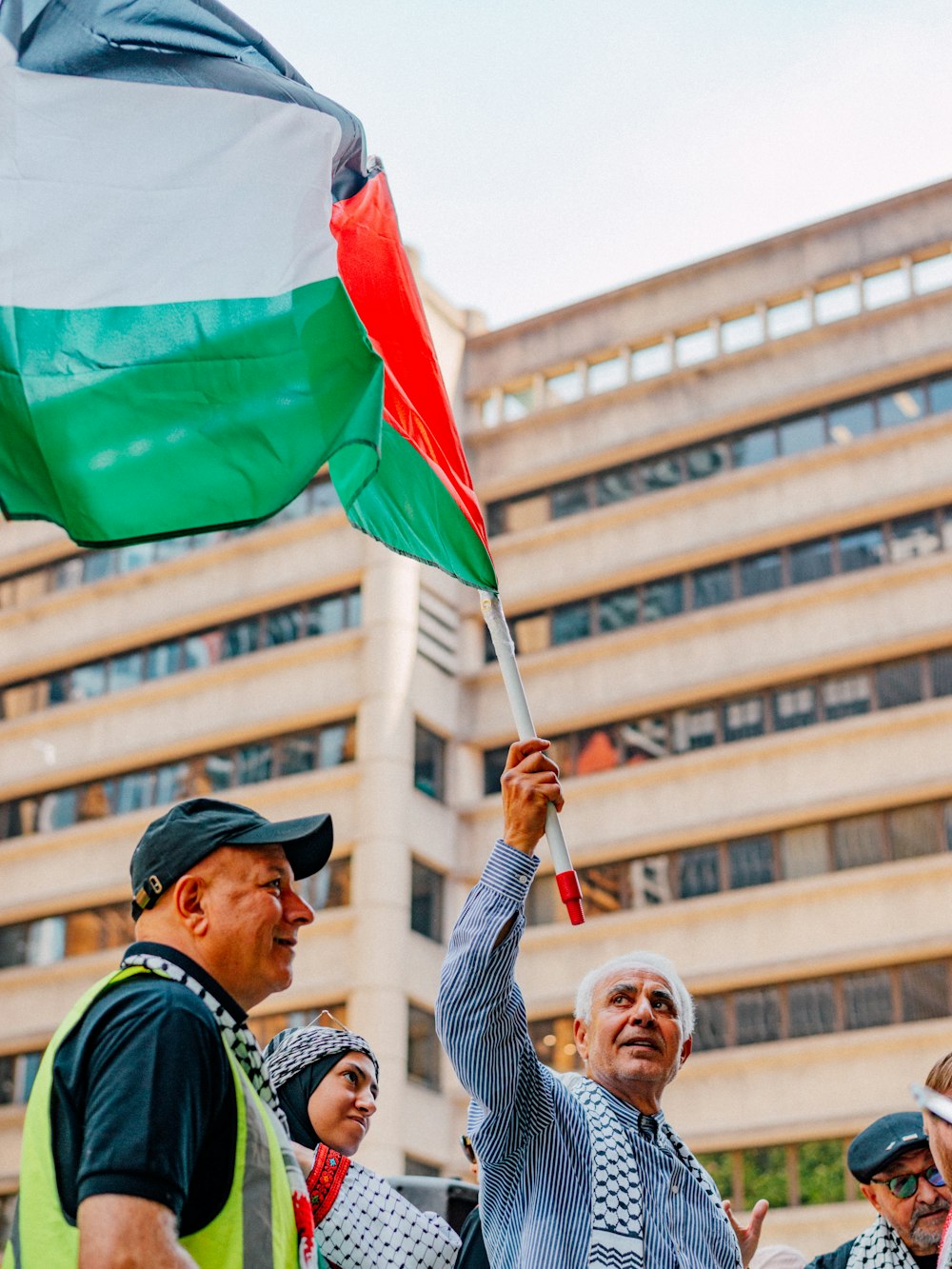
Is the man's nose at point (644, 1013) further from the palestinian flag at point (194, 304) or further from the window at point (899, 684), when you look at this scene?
the window at point (899, 684)

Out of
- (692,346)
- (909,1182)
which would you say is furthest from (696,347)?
(909,1182)

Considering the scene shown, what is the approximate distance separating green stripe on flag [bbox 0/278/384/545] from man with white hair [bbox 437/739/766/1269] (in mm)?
922

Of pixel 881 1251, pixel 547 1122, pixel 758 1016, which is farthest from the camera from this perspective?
pixel 758 1016

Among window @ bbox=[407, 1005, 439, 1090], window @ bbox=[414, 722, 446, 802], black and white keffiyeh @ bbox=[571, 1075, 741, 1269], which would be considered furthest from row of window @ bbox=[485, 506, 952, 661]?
black and white keffiyeh @ bbox=[571, 1075, 741, 1269]

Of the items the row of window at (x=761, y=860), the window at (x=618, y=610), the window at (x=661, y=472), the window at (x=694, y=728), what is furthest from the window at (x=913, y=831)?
the window at (x=661, y=472)

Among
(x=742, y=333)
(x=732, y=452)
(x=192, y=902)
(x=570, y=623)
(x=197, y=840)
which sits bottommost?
(x=192, y=902)

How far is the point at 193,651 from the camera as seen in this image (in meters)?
37.6

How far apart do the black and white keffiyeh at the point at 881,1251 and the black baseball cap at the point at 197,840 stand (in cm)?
272

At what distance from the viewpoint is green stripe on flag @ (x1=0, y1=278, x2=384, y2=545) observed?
426cm

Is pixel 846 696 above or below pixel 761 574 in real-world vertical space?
below

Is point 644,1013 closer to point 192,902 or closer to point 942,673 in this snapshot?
point 192,902

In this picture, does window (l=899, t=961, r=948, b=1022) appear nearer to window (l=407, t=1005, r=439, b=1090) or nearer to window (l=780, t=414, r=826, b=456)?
window (l=407, t=1005, r=439, b=1090)

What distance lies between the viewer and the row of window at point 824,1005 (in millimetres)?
29250

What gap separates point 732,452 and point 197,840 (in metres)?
31.9
